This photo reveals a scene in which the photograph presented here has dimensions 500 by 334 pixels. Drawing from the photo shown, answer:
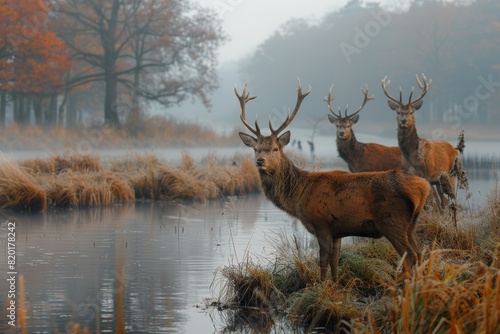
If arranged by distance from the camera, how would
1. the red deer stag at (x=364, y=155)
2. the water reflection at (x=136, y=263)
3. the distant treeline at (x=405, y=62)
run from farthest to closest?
the distant treeline at (x=405, y=62)
the red deer stag at (x=364, y=155)
the water reflection at (x=136, y=263)

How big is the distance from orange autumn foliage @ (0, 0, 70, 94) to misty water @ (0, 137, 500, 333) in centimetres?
2182

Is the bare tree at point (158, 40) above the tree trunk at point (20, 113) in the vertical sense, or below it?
above

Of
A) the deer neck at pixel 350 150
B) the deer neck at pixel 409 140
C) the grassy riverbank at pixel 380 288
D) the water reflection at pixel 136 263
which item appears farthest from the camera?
the deer neck at pixel 350 150

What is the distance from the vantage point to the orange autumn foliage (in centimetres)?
3959

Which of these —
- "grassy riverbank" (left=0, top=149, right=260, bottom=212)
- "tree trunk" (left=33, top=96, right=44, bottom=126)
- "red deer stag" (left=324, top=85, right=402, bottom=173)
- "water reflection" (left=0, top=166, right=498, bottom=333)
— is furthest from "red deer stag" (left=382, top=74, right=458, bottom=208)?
"tree trunk" (left=33, top=96, right=44, bottom=126)

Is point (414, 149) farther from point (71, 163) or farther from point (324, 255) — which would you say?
point (71, 163)

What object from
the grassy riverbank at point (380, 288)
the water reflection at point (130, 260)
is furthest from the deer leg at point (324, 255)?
the water reflection at point (130, 260)

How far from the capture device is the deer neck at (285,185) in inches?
392

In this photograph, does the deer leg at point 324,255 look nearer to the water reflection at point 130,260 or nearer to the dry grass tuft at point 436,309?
the water reflection at point 130,260

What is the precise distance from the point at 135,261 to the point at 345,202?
13.0 ft

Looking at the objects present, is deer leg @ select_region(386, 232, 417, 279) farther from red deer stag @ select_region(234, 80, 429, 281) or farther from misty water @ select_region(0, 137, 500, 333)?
misty water @ select_region(0, 137, 500, 333)

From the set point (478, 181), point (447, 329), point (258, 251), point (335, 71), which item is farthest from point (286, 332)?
point (335, 71)

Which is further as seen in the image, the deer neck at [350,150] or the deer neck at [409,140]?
the deer neck at [350,150]

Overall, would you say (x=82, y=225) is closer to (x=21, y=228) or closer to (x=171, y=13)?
(x=21, y=228)
